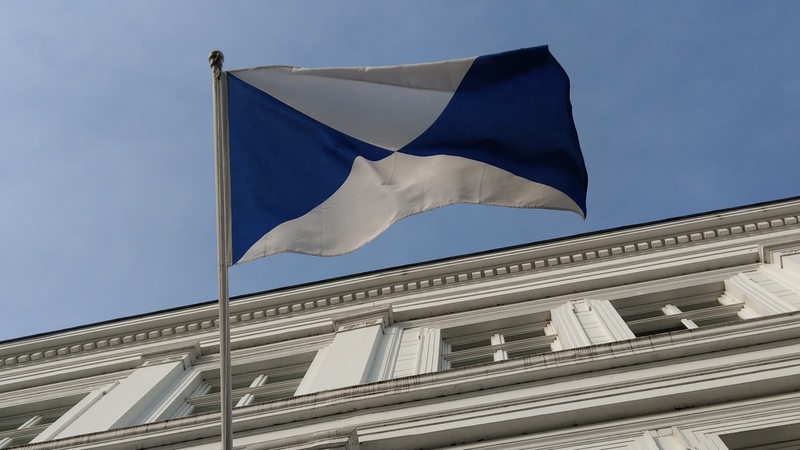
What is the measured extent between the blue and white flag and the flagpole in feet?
1.88

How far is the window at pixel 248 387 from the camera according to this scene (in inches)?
541

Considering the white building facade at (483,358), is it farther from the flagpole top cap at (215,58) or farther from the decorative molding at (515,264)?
the flagpole top cap at (215,58)

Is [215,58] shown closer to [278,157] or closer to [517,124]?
[278,157]

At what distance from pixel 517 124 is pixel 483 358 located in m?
5.91

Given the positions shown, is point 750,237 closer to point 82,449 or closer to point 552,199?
point 552,199

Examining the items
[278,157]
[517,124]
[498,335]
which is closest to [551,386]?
[517,124]

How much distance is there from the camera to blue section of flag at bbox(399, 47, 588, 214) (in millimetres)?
9180

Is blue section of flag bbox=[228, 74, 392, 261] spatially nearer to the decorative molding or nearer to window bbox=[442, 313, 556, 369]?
window bbox=[442, 313, 556, 369]

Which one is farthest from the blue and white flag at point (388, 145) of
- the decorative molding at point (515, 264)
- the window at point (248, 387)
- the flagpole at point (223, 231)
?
the decorative molding at point (515, 264)

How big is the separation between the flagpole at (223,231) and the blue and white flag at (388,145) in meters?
0.57

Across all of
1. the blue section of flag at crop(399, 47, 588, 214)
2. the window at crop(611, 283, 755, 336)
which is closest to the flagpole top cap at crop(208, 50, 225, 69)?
the blue section of flag at crop(399, 47, 588, 214)

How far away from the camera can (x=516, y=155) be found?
Result: 30.3 feet

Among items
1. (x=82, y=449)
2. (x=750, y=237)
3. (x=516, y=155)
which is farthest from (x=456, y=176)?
(x=750, y=237)

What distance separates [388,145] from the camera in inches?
372
